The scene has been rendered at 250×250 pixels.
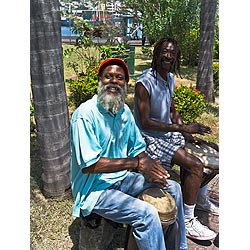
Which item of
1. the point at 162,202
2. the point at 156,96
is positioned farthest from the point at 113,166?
the point at 156,96

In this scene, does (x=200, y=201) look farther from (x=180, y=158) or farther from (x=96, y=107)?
(x=96, y=107)

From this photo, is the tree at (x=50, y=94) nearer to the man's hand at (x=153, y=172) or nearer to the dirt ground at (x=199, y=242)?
the dirt ground at (x=199, y=242)

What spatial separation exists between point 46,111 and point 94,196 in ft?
4.07

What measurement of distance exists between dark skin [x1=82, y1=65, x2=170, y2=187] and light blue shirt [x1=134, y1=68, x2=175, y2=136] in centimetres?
55

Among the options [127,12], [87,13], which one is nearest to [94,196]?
[87,13]

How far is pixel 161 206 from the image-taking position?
2.48 meters

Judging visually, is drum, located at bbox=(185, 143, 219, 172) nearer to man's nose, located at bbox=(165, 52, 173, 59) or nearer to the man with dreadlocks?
the man with dreadlocks

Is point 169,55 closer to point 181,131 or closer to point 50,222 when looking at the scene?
point 181,131

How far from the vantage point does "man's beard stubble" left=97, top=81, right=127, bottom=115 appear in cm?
259

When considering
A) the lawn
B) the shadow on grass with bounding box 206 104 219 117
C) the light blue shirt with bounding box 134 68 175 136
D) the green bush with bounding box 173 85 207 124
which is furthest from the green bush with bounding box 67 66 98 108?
the light blue shirt with bounding box 134 68 175 136

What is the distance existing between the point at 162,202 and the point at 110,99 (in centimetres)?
77

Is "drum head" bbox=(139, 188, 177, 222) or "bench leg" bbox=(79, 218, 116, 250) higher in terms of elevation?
"drum head" bbox=(139, 188, 177, 222)

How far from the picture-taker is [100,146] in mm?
2549

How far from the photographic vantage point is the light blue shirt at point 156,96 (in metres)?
3.21
